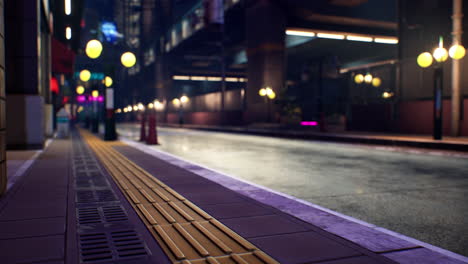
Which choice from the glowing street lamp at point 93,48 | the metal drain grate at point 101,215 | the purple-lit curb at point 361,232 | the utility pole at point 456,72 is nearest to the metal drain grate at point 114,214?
the metal drain grate at point 101,215

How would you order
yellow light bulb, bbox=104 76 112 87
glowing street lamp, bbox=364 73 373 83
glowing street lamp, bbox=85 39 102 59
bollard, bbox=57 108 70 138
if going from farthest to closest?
glowing street lamp, bbox=364 73 373 83 < bollard, bbox=57 108 70 138 < yellow light bulb, bbox=104 76 112 87 < glowing street lamp, bbox=85 39 102 59

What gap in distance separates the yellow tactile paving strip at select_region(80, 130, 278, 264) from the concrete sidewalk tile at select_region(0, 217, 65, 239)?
0.85m

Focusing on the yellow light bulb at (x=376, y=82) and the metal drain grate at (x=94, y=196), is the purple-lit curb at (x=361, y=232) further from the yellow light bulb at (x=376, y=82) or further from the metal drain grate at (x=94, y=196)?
the yellow light bulb at (x=376, y=82)

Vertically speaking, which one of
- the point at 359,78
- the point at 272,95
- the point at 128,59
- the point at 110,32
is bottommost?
the point at 272,95

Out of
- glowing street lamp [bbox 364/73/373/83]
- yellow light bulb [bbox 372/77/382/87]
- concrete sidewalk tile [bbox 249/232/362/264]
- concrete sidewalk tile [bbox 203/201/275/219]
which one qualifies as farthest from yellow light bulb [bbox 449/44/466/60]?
concrete sidewalk tile [bbox 249/232/362/264]

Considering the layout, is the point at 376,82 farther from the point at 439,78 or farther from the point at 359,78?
the point at 439,78

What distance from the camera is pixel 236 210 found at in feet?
15.8

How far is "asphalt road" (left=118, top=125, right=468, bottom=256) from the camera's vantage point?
14.6 ft

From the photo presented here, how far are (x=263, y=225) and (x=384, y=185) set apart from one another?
11.7ft

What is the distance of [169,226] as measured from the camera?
13.5 feet

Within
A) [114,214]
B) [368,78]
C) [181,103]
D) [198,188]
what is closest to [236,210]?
[114,214]

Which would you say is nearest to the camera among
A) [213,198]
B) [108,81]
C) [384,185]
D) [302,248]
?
[302,248]

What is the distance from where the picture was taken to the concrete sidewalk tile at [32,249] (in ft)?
10.3

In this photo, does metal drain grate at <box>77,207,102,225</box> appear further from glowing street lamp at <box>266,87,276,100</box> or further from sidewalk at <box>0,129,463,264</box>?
glowing street lamp at <box>266,87,276,100</box>
